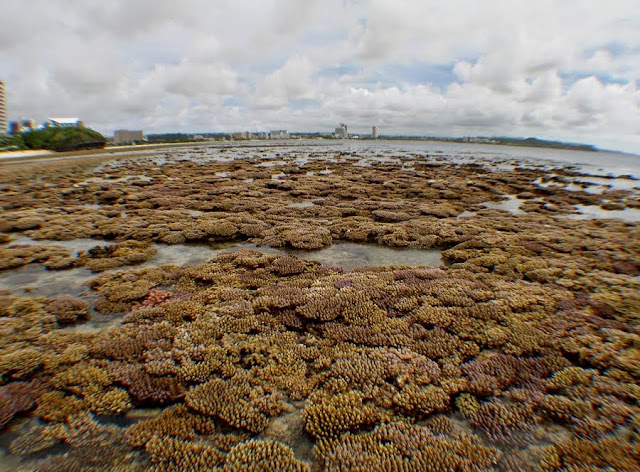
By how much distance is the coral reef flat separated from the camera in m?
4.37

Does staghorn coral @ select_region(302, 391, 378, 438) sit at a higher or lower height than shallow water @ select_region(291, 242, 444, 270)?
higher

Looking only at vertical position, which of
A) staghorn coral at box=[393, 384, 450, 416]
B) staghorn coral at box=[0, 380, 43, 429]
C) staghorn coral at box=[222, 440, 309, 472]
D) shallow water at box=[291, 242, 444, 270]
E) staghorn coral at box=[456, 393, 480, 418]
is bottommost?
shallow water at box=[291, 242, 444, 270]

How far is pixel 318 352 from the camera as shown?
20.7ft

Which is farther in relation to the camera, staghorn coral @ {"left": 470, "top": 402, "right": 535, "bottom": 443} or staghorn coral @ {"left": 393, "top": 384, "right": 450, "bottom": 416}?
staghorn coral @ {"left": 393, "top": 384, "right": 450, "bottom": 416}

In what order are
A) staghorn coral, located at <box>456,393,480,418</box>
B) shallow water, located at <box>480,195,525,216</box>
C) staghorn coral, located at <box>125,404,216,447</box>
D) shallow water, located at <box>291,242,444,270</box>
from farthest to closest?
shallow water, located at <box>480,195,525,216</box>, shallow water, located at <box>291,242,444,270</box>, staghorn coral, located at <box>456,393,480,418</box>, staghorn coral, located at <box>125,404,216,447</box>

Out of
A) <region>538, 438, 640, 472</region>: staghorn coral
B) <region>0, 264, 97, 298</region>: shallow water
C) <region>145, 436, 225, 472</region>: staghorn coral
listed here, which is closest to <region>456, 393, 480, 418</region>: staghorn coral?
<region>538, 438, 640, 472</region>: staghorn coral


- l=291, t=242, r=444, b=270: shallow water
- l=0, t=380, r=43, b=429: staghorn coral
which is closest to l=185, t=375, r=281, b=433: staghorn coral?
l=0, t=380, r=43, b=429: staghorn coral

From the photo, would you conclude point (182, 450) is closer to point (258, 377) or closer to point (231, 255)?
point (258, 377)

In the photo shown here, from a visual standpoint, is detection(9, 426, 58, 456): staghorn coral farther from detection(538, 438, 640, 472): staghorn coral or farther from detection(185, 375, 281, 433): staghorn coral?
detection(538, 438, 640, 472): staghorn coral

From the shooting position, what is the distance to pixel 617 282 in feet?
30.7

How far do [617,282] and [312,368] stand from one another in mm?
9705

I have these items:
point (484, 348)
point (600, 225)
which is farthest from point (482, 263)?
point (600, 225)

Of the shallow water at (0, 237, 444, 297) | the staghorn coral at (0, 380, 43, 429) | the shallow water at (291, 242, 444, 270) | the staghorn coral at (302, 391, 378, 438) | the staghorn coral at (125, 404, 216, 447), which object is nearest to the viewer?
the staghorn coral at (125, 404, 216, 447)

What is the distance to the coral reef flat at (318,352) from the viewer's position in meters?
4.37
